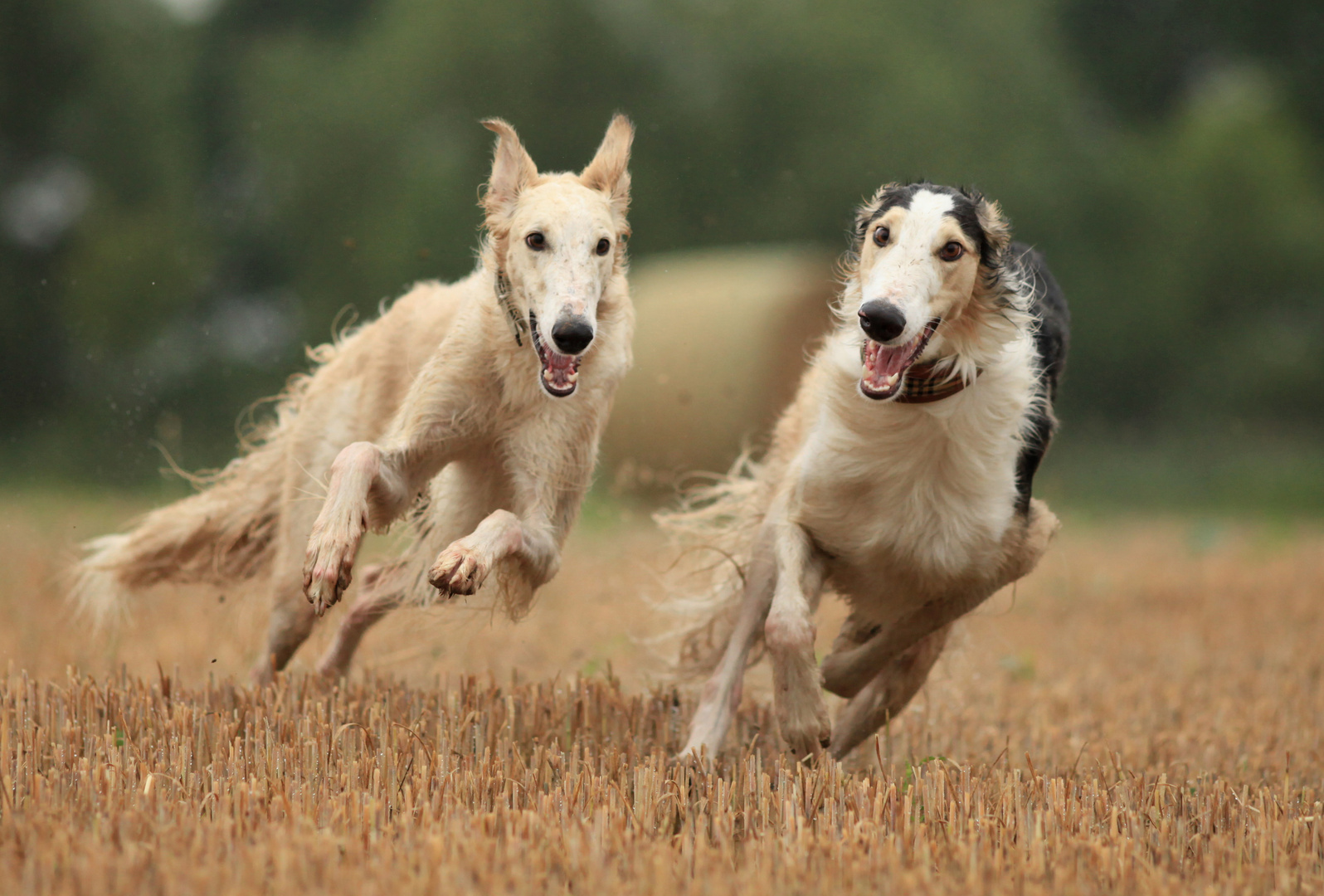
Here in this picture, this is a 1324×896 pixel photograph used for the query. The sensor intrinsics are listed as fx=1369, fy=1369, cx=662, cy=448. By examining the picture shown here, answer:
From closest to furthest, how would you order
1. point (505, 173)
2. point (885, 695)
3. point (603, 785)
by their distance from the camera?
point (603, 785)
point (505, 173)
point (885, 695)

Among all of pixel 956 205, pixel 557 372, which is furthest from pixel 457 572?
pixel 956 205

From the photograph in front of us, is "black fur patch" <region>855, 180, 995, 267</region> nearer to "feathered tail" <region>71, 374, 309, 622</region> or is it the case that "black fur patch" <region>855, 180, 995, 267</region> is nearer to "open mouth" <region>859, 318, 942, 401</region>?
"open mouth" <region>859, 318, 942, 401</region>

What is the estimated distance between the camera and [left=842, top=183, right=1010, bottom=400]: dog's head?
12.0 ft

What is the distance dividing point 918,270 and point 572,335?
38.3 inches

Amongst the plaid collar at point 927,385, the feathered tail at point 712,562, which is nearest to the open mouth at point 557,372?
the plaid collar at point 927,385

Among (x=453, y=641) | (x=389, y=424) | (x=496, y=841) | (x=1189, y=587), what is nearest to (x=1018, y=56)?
(x=1189, y=587)

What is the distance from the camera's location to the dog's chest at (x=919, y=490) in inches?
160

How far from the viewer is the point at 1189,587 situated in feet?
29.6

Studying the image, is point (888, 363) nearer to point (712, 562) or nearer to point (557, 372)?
point (557, 372)

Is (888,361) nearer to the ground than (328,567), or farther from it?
farther from it

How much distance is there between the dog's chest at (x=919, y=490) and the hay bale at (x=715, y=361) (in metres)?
6.02

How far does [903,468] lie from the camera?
407cm

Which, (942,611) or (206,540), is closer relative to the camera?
(942,611)

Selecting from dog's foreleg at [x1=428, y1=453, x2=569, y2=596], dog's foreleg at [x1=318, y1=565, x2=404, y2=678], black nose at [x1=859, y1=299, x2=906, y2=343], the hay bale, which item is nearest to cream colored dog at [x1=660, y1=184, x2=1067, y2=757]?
black nose at [x1=859, y1=299, x2=906, y2=343]
